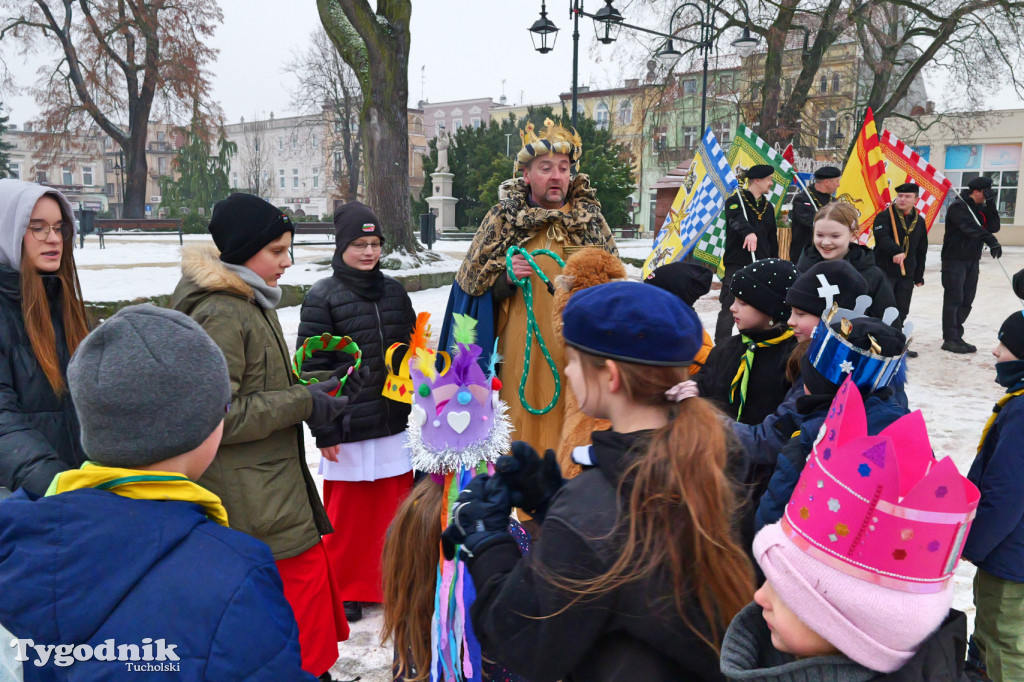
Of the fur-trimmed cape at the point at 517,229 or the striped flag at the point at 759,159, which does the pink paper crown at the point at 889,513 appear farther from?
the striped flag at the point at 759,159

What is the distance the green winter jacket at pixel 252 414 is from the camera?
2.35m

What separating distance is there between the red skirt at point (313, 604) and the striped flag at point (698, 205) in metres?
4.50

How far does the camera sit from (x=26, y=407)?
209 centimetres

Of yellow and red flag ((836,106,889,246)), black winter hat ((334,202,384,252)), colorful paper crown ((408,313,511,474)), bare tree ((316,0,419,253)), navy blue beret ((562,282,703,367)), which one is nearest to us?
navy blue beret ((562,282,703,367))

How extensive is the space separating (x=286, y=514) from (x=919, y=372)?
737 cm

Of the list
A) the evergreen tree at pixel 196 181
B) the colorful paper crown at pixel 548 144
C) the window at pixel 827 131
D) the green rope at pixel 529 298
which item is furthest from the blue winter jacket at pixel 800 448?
the evergreen tree at pixel 196 181

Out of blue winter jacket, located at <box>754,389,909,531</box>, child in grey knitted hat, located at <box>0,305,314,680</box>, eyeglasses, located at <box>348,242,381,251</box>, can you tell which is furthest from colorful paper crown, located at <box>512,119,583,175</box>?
child in grey knitted hat, located at <box>0,305,314,680</box>

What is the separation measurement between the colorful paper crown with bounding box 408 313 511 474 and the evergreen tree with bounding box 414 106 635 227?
78.5 feet

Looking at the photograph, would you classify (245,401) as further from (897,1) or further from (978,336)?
(897,1)

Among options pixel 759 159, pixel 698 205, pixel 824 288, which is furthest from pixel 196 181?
pixel 824 288

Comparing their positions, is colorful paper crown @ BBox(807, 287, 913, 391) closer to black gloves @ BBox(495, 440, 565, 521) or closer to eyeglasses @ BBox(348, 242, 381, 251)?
black gloves @ BBox(495, 440, 565, 521)

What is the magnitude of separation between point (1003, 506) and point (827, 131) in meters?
38.8

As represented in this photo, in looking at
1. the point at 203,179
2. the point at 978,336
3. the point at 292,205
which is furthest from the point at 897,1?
the point at 292,205

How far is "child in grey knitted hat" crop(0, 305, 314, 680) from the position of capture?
1131 millimetres
